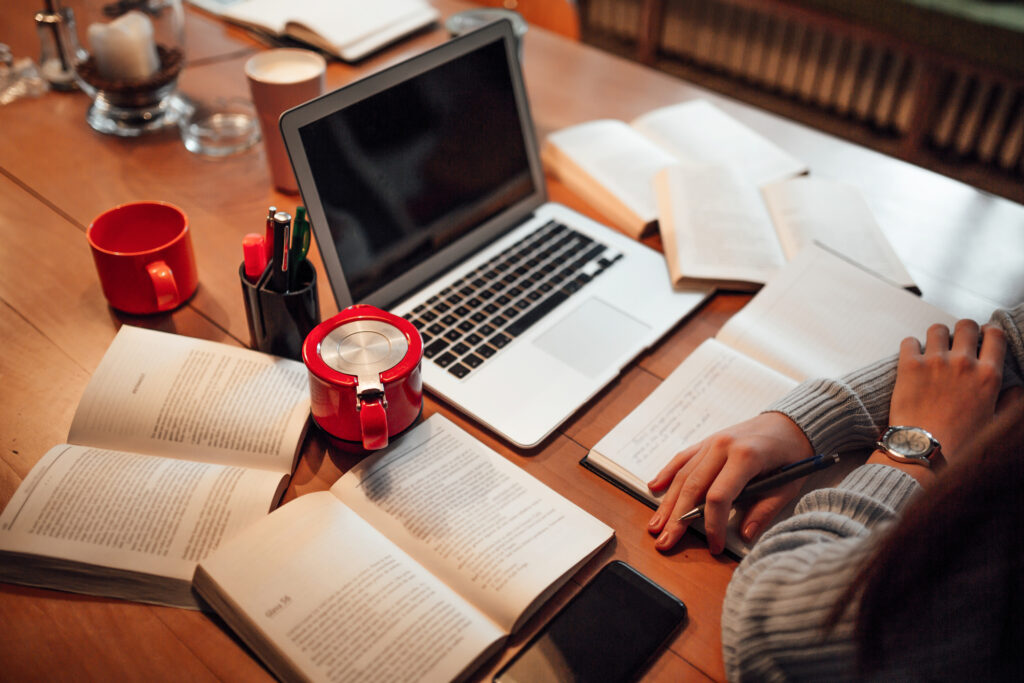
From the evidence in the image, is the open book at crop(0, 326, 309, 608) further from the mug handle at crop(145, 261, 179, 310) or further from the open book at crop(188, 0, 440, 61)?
the open book at crop(188, 0, 440, 61)

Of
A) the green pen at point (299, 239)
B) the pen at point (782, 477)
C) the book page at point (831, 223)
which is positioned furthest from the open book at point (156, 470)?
the book page at point (831, 223)

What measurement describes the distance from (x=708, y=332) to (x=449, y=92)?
0.43 m

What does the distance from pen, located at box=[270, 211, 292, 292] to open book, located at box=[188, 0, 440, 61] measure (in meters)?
0.75

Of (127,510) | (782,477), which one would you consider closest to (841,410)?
(782,477)

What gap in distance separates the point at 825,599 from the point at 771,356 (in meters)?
0.38

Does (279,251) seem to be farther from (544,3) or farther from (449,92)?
(544,3)

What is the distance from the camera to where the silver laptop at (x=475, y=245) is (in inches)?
33.4

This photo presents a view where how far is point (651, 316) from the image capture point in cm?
97

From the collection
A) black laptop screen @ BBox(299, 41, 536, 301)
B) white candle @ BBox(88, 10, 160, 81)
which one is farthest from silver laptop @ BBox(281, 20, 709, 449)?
white candle @ BBox(88, 10, 160, 81)

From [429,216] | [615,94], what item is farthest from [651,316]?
[615,94]

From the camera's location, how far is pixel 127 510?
0.69 m

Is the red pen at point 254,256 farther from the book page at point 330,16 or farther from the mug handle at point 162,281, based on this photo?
the book page at point 330,16

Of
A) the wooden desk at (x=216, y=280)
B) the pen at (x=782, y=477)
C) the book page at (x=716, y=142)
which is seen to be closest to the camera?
the wooden desk at (x=216, y=280)

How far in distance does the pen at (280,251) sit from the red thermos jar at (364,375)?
0.07 m
